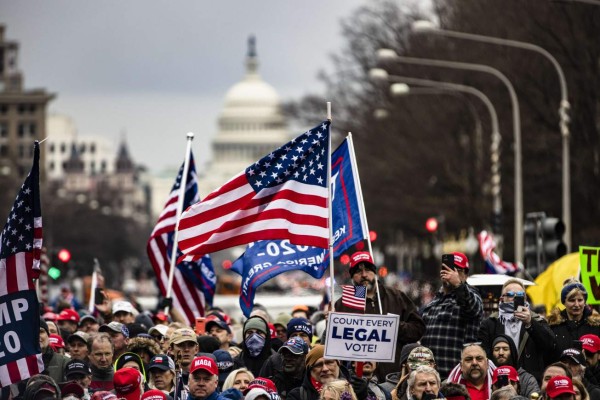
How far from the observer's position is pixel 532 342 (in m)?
16.6

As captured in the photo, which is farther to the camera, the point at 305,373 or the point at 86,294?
the point at 86,294

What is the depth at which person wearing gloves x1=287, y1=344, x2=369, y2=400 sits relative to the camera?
49.1ft

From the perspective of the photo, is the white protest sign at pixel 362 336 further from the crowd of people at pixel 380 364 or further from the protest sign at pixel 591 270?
the protest sign at pixel 591 270

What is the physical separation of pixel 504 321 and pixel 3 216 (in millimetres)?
77278

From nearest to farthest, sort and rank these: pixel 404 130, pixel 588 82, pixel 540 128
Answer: pixel 588 82 → pixel 540 128 → pixel 404 130

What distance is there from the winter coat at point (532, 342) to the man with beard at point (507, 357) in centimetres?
52

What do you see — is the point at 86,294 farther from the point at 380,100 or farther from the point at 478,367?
the point at 478,367

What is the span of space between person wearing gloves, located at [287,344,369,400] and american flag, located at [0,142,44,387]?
2011mm

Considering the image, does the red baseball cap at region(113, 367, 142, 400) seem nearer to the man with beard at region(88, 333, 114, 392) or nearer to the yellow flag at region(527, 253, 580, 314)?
the man with beard at region(88, 333, 114, 392)

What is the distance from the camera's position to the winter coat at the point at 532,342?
16.5 metres

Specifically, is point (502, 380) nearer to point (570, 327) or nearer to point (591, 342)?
point (591, 342)

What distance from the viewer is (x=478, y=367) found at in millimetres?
14891

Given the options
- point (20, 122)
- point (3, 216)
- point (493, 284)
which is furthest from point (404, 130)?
point (20, 122)

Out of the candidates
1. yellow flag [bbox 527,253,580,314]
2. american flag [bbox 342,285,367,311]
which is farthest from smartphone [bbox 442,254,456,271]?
yellow flag [bbox 527,253,580,314]
